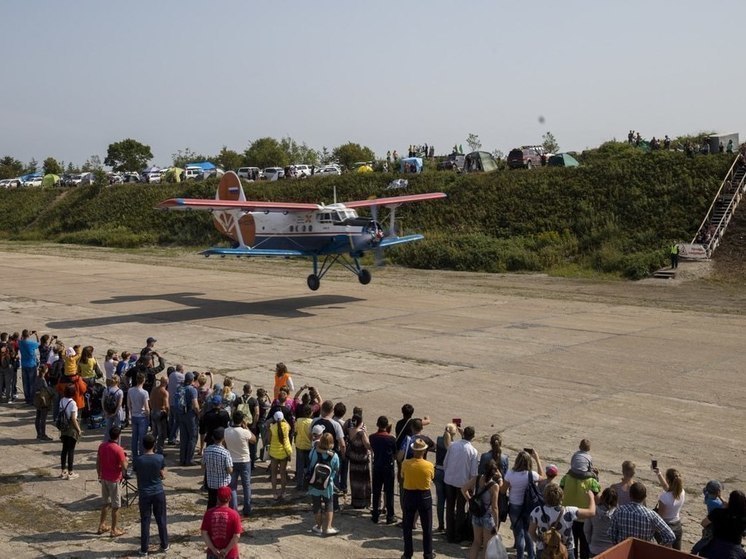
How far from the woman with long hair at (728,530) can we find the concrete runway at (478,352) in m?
2.64

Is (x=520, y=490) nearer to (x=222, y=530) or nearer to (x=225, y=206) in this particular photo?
(x=222, y=530)

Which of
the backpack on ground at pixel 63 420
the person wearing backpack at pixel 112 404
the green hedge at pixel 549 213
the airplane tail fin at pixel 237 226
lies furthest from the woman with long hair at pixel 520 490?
the green hedge at pixel 549 213

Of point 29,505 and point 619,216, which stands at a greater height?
point 619,216

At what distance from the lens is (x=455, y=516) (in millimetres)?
9398

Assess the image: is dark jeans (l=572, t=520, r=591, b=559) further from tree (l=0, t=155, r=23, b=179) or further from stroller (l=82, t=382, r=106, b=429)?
tree (l=0, t=155, r=23, b=179)

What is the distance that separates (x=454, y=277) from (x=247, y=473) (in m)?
31.1

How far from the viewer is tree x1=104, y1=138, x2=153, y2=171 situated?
126 metres

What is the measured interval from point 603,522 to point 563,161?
163ft

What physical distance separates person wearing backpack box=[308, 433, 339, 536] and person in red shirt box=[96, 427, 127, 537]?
240 centimetres

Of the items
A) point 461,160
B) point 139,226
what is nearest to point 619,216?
point 461,160

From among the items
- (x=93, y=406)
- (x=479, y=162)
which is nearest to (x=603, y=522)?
(x=93, y=406)

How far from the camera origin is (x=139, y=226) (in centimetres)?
7081

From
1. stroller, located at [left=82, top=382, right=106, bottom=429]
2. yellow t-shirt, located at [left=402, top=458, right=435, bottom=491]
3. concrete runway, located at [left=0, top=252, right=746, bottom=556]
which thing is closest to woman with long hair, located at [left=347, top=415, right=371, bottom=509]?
yellow t-shirt, located at [left=402, top=458, right=435, bottom=491]

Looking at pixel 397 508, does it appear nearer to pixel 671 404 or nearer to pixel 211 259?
pixel 671 404
